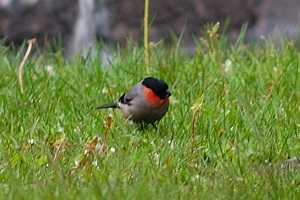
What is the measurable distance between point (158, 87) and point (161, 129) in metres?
0.36

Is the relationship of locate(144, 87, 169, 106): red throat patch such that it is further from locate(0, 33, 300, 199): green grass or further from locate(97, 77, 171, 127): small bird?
locate(0, 33, 300, 199): green grass

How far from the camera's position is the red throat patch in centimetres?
584

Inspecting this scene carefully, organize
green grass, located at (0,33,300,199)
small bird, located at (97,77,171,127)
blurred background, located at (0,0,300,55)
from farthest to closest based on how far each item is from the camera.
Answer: blurred background, located at (0,0,300,55) → small bird, located at (97,77,171,127) → green grass, located at (0,33,300,199)

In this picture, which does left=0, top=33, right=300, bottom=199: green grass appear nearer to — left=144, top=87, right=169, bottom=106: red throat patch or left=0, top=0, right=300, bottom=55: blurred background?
left=144, top=87, right=169, bottom=106: red throat patch

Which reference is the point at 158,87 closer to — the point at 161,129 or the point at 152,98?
the point at 152,98

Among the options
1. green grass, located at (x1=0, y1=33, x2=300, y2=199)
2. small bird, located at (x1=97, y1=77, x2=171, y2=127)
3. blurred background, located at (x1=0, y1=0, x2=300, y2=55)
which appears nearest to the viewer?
green grass, located at (x1=0, y1=33, x2=300, y2=199)

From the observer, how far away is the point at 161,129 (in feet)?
18.5

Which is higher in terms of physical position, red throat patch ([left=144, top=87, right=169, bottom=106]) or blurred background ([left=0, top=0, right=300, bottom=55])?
red throat patch ([left=144, top=87, right=169, bottom=106])

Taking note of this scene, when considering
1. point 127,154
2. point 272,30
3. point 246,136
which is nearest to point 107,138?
point 127,154

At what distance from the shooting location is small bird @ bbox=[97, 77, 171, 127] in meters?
5.81

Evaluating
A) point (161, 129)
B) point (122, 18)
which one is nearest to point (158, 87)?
point (161, 129)

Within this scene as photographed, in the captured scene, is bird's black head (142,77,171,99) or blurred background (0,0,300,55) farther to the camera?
blurred background (0,0,300,55)

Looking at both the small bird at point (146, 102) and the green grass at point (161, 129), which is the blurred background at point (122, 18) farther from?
the small bird at point (146, 102)

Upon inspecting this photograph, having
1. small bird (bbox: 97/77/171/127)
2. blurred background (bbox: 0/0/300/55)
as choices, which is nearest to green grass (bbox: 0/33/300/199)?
small bird (bbox: 97/77/171/127)
